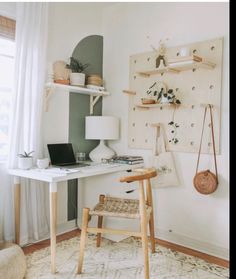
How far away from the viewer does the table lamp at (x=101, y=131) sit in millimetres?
2879

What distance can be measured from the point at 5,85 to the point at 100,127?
984 millimetres

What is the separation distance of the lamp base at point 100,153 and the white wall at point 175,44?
169 millimetres

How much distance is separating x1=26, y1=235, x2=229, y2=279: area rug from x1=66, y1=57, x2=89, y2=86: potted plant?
1568 millimetres

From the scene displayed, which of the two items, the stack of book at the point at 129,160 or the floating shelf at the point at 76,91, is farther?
the stack of book at the point at 129,160

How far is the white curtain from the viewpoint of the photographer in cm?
239

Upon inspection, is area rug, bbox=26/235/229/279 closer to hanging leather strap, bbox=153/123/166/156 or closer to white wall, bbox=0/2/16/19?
hanging leather strap, bbox=153/123/166/156

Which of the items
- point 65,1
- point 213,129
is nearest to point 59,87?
point 65,1

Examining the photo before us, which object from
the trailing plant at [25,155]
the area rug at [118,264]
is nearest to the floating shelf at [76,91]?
the trailing plant at [25,155]

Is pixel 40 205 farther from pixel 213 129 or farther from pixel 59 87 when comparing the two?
pixel 213 129

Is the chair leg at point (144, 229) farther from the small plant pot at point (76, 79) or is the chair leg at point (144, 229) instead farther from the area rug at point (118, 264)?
the small plant pot at point (76, 79)

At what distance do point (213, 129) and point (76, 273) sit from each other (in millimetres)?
1618

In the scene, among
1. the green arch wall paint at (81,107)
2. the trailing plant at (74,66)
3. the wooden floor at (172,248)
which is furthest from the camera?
the green arch wall paint at (81,107)

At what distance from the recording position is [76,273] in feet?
6.78

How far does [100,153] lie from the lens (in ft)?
→ 9.66
